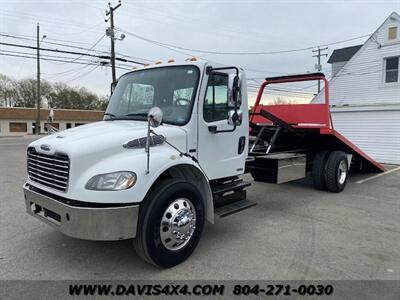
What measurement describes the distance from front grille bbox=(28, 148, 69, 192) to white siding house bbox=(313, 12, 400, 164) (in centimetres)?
1446

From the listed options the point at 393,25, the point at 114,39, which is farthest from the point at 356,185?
the point at 114,39

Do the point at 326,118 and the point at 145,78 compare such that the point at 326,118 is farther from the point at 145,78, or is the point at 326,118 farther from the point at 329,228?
the point at 145,78

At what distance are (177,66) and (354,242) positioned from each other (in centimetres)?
349

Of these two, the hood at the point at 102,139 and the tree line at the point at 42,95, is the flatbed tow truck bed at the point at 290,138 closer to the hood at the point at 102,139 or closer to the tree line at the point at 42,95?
the hood at the point at 102,139

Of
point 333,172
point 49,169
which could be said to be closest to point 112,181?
point 49,169

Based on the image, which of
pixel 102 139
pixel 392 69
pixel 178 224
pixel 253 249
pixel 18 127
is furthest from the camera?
pixel 18 127

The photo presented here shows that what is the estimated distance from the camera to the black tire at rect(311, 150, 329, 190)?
791 cm

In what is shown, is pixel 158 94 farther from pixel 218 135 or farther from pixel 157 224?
pixel 157 224

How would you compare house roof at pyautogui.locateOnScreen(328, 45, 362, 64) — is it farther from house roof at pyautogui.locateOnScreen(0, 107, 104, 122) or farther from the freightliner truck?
house roof at pyautogui.locateOnScreen(0, 107, 104, 122)

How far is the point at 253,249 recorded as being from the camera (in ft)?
Answer: 14.3

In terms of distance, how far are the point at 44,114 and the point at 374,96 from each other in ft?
139

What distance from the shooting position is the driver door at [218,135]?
433 centimetres

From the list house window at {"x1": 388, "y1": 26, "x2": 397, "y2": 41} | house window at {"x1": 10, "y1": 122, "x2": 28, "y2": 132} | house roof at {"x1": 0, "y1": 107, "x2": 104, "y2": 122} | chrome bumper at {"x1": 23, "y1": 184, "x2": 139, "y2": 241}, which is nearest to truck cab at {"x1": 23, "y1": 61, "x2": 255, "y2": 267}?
chrome bumper at {"x1": 23, "y1": 184, "x2": 139, "y2": 241}

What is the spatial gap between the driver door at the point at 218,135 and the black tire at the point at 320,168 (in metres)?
3.69
